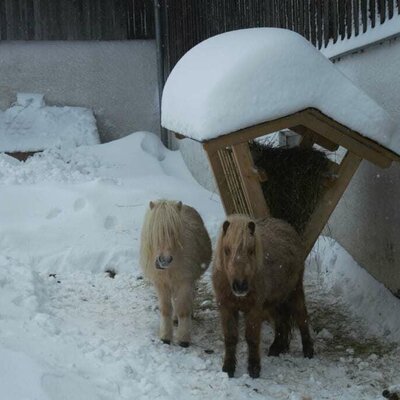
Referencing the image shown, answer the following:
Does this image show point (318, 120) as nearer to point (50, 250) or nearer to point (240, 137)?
point (240, 137)

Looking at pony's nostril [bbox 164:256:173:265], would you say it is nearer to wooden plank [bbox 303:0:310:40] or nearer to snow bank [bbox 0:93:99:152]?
wooden plank [bbox 303:0:310:40]

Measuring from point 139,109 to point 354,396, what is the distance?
11.0 metres

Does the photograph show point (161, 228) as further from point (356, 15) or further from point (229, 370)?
point (356, 15)

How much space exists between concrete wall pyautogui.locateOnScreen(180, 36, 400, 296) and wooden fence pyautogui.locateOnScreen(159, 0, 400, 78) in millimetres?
326

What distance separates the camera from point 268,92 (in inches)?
214

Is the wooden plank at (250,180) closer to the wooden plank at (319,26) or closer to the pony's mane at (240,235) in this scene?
the pony's mane at (240,235)

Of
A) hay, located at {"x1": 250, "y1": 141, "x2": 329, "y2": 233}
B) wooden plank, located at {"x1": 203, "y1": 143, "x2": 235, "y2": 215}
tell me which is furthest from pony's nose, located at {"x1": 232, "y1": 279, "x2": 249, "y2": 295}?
wooden plank, located at {"x1": 203, "y1": 143, "x2": 235, "y2": 215}

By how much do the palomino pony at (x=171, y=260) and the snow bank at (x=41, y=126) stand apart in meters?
7.92

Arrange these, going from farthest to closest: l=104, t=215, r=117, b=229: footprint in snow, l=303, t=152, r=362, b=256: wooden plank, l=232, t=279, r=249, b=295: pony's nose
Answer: l=104, t=215, r=117, b=229: footprint in snow < l=303, t=152, r=362, b=256: wooden plank < l=232, t=279, r=249, b=295: pony's nose

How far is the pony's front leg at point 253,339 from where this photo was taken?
17.7 ft

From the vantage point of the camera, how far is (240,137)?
5.44 metres

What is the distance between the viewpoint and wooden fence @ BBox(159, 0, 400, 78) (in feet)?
23.5

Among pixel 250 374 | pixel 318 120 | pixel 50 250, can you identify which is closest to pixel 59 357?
pixel 250 374

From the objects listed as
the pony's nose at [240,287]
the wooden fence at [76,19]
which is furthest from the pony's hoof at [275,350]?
the wooden fence at [76,19]
